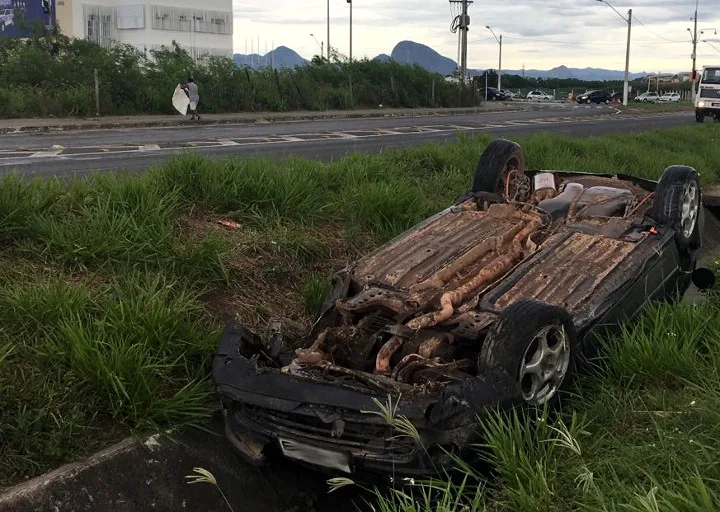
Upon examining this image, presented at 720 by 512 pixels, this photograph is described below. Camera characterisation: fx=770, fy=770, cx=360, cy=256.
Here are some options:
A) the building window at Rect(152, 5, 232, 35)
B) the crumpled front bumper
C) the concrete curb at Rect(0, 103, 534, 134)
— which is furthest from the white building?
the crumpled front bumper

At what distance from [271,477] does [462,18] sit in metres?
44.8

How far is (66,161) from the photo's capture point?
37.5ft

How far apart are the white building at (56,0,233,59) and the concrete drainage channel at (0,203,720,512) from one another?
5826 centimetres

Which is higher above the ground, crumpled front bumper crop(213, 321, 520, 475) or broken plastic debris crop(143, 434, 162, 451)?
crumpled front bumper crop(213, 321, 520, 475)

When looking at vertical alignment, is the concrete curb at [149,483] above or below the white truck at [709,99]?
below

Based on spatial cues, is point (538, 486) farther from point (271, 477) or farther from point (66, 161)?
point (66, 161)

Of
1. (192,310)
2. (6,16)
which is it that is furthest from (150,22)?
(192,310)

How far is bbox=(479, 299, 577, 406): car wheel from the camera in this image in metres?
3.40

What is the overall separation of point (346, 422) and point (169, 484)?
1154mm

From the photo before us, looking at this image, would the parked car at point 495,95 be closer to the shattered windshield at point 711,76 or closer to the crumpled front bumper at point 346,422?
the shattered windshield at point 711,76

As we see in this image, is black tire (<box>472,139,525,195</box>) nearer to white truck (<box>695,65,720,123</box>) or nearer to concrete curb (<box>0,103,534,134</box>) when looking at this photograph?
concrete curb (<box>0,103,534,134</box>)

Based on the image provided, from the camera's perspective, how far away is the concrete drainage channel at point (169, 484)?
347 cm

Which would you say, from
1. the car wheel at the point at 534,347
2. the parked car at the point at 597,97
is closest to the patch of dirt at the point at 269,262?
the car wheel at the point at 534,347

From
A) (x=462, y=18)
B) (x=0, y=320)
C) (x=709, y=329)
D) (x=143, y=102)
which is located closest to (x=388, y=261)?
(x=709, y=329)
